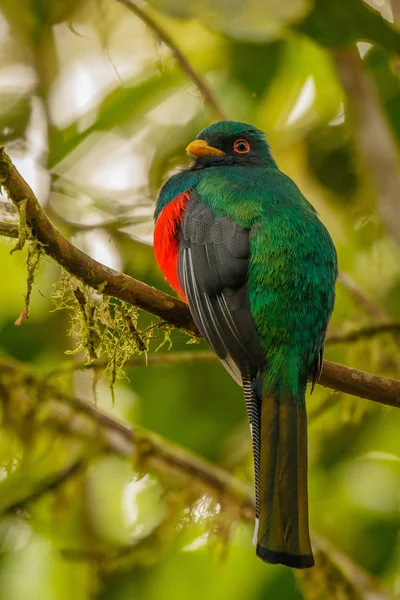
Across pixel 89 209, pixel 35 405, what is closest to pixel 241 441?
pixel 35 405

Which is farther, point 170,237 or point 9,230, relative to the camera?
point 170,237

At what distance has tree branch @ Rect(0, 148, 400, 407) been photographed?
2508mm

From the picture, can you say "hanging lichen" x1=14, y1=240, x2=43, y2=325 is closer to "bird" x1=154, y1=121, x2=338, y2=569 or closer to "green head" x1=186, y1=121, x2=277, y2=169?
"bird" x1=154, y1=121, x2=338, y2=569

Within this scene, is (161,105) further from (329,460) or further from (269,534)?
(269,534)

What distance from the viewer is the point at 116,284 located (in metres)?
2.72

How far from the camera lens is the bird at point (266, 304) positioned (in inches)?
109

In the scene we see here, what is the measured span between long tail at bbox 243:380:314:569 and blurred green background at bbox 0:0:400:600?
114cm

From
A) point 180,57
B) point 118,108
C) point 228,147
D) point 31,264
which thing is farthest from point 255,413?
point 118,108

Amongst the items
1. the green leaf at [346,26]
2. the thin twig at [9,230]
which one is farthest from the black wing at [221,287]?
the green leaf at [346,26]

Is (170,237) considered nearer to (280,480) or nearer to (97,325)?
(97,325)

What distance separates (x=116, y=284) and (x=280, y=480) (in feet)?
2.66

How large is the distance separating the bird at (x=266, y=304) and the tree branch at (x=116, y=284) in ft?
0.29

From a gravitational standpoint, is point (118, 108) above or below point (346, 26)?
below

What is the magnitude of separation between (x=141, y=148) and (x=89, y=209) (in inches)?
24.9
